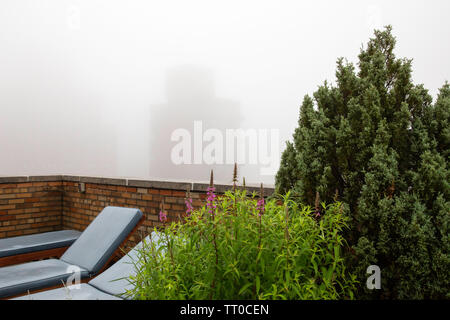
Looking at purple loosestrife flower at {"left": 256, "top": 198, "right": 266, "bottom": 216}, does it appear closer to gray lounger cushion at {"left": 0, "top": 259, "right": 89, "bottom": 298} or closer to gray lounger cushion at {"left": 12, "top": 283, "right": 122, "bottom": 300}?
gray lounger cushion at {"left": 12, "top": 283, "right": 122, "bottom": 300}

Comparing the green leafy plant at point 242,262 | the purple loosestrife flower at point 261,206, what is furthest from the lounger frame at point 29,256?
the purple loosestrife flower at point 261,206

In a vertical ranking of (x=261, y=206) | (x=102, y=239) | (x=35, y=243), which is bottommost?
(x=35, y=243)

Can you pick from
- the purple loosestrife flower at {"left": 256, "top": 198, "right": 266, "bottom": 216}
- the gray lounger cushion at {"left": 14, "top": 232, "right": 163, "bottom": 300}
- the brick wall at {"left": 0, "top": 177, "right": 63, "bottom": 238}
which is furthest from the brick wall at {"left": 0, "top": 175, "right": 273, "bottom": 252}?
the purple loosestrife flower at {"left": 256, "top": 198, "right": 266, "bottom": 216}

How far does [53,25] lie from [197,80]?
21638 mm

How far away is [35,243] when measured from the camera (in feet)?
13.2

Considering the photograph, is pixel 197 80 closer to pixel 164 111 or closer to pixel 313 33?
pixel 164 111

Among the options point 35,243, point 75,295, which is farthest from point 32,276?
point 35,243

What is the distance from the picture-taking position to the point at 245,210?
62.6 inches

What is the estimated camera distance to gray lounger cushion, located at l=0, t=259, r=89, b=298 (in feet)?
8.82

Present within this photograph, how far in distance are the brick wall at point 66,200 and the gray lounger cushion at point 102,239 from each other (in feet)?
2.46

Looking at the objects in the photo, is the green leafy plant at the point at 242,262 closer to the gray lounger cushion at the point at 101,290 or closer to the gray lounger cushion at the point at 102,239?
the gray lounger cushion at the point at 101,290

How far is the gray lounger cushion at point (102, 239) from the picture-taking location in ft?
10.6

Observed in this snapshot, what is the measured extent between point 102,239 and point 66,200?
2936 mm

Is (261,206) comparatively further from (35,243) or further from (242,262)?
(35,243)
